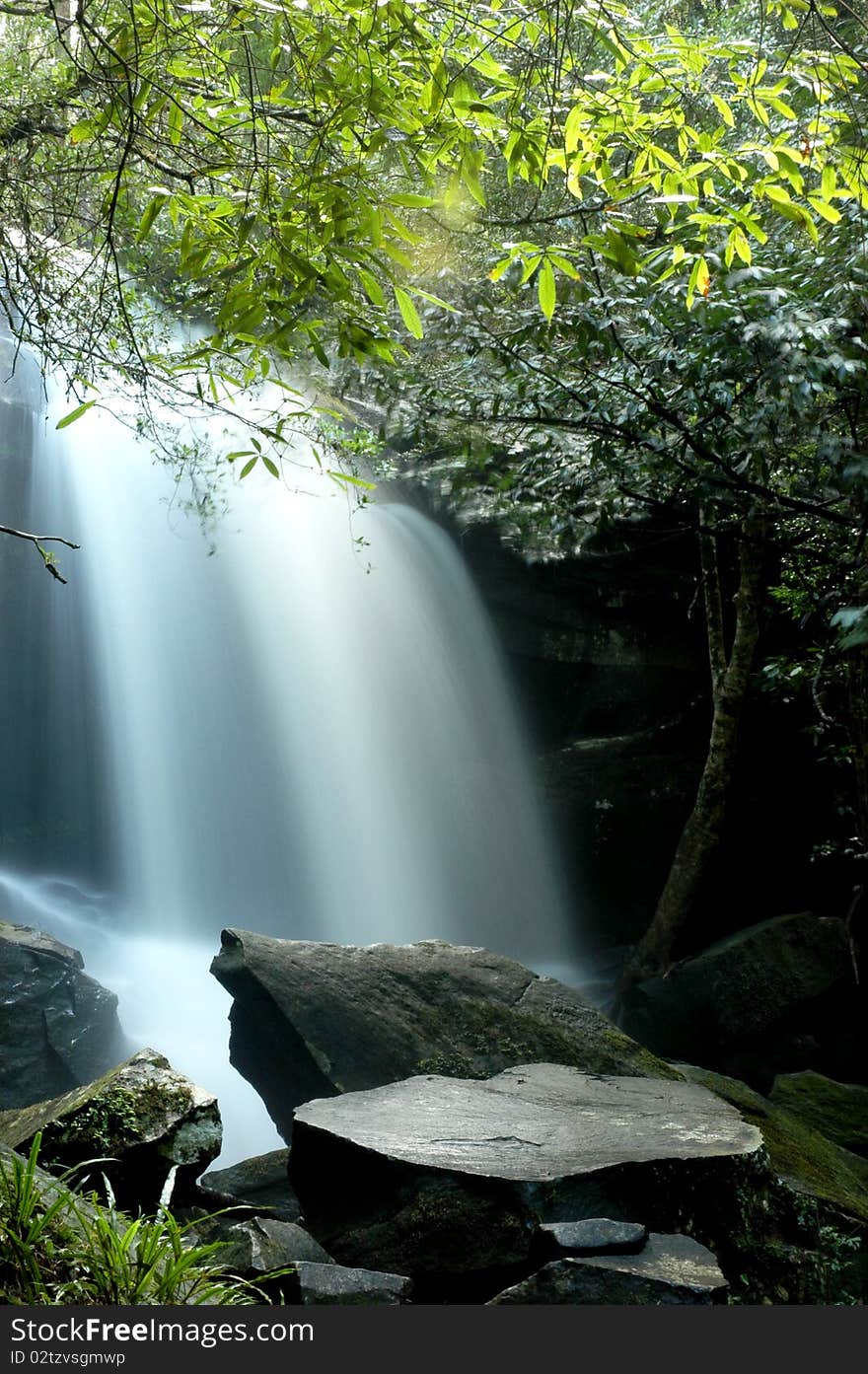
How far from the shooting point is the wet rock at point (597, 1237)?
2.77 meters

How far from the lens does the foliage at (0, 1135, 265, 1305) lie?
2166 millimetres

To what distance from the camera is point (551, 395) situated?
5578 mm

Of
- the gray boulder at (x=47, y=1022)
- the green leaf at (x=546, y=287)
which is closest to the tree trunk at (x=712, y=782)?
the gray boulder at (x=47, y=1022)

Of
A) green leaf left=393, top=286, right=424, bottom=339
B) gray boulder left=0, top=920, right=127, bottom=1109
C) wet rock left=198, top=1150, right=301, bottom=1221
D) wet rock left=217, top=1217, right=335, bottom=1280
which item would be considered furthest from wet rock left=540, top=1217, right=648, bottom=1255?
gray boulder left=0, top=920, right=127, bottom=1109

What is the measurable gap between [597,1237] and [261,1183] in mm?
2029

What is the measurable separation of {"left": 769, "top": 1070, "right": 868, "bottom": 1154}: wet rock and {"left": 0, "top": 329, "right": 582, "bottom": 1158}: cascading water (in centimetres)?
469

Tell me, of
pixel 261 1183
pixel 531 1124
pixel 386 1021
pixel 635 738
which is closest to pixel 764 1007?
pixel 635 738

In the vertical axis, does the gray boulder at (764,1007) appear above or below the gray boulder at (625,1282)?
below

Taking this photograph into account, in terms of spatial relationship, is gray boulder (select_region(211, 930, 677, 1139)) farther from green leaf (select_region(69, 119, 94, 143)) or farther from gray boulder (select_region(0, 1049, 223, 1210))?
green leaf (select_region(69, 119, 94, 143))

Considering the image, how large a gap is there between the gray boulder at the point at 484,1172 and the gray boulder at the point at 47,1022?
13.5 feet

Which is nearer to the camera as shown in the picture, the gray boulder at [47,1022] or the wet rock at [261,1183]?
the wet rock at [261,1183]

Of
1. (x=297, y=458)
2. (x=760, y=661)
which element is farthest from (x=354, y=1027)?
(x=297, y=458)

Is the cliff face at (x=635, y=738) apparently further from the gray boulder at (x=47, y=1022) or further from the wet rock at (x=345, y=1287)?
the wet rock at (x=345, y=1287)

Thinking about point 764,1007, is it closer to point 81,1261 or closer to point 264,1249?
point 264,1249
